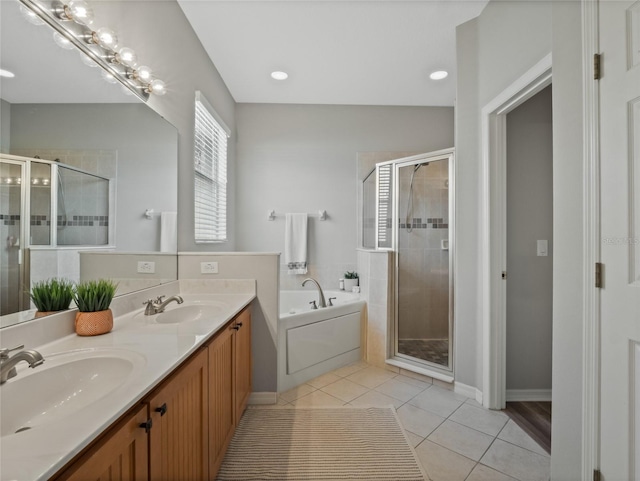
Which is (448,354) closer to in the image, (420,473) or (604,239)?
(420,473)

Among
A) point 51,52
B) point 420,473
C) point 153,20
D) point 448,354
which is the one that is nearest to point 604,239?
point 420,473

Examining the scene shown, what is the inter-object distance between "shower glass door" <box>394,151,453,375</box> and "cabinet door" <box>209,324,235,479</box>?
5.45 feet

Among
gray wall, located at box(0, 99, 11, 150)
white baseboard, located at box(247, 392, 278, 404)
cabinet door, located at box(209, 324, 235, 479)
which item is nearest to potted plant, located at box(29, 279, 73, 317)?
gray wall, located at box(0, 99, 11, 150)

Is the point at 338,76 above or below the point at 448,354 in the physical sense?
above

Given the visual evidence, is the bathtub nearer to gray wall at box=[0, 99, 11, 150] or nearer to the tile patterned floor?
the tile patterned floor

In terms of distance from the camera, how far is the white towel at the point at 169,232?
182 cm

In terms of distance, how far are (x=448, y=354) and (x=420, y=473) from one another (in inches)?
45.5

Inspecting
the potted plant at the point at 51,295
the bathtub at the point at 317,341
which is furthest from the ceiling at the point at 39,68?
the bathtub at the point at 317,341

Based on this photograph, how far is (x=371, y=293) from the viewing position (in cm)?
284

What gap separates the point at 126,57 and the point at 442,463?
2623mm

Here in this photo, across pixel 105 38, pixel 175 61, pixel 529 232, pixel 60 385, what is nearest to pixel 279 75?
pixel 175 61

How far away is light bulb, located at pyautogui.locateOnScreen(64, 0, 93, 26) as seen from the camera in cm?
114

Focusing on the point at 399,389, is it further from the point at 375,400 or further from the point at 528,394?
the point at 528,394

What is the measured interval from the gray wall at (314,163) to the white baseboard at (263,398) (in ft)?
5.01
